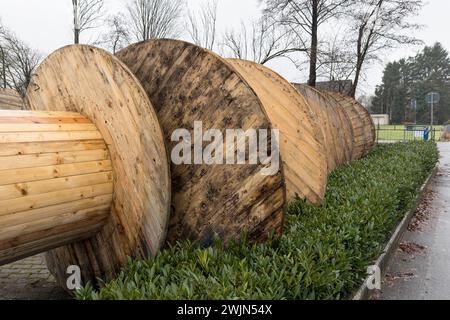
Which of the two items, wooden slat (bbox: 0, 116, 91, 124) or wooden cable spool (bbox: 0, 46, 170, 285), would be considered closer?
wooden cable spool (bbox: 0, 46, 170, 285)

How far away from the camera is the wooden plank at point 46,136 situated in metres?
2.64

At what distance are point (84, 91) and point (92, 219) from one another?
112 cm

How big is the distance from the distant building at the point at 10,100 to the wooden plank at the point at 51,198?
8.98m

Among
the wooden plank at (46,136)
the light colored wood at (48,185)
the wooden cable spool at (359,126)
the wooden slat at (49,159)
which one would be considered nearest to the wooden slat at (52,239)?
the light colored wood at (48,185)

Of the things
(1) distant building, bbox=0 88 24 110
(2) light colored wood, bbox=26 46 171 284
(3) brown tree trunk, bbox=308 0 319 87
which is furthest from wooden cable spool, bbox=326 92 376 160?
(1) distant building, bbox=0 88 24 110

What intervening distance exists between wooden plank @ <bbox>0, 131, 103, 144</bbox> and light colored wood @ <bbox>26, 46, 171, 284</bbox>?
123 mm

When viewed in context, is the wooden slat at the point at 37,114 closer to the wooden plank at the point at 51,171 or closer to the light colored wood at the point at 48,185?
the light colored wood at the point at 48,185

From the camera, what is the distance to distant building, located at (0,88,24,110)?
35.7 feet

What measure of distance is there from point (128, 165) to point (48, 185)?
0.65 metres

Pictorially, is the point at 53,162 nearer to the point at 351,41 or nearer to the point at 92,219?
the point at 92,219

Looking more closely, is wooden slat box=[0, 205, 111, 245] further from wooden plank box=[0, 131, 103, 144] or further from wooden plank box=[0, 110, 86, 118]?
wooden plank box=[0, 110, 86, 118]

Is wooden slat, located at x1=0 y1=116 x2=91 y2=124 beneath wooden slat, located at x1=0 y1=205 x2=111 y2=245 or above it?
above

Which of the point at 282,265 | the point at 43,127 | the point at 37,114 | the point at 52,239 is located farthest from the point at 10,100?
the point at 282,265

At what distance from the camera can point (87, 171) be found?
9.98 ft
